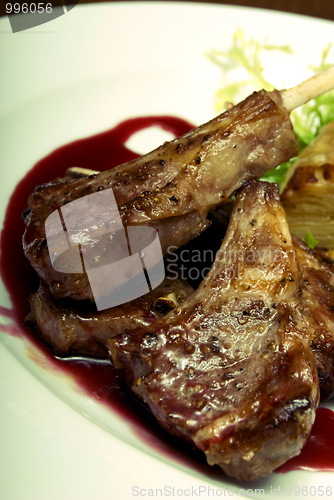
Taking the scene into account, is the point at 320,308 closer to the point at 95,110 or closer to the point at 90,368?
the point at 90,368

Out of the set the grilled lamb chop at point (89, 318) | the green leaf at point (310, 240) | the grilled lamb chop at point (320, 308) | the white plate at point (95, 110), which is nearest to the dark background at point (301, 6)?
the white plate at point (95, 110)

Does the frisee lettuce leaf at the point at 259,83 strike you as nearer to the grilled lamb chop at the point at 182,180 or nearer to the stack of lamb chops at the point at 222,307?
the stack of lamb chops at the point at 222,307

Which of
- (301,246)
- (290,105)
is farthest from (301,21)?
(301,246)

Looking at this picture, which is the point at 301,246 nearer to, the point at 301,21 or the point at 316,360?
the point at 316,360

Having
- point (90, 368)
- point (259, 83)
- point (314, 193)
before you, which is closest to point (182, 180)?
point (90, 368)

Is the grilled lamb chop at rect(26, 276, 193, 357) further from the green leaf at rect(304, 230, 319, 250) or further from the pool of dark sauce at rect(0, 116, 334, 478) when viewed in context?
the green leaf at rect(304, 230, 319, 250)
